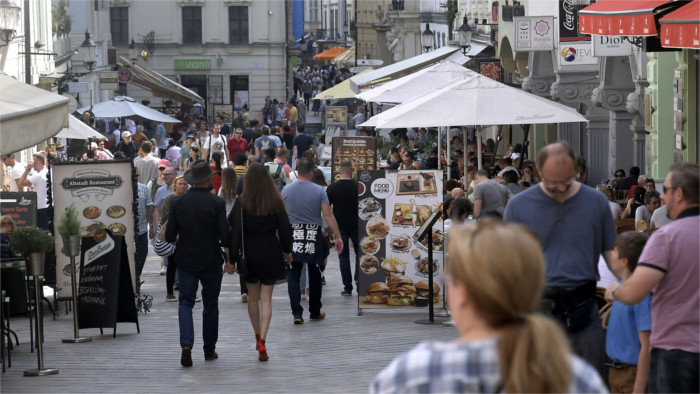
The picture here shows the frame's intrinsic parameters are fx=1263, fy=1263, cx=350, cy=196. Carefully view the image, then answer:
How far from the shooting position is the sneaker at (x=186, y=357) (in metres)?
10.6

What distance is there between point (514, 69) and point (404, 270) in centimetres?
1910

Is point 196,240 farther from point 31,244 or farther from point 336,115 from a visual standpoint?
point 336,115

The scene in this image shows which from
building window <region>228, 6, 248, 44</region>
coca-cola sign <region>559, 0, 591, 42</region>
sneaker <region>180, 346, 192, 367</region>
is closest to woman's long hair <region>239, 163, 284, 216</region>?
sneaker <region>180, 346, 192, 367</region>

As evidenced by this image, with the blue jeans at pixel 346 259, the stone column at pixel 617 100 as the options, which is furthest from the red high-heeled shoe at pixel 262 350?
the stone column at pixel 617 100

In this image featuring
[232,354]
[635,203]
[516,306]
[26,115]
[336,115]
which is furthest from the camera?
[336,115]

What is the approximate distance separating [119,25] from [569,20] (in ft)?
170

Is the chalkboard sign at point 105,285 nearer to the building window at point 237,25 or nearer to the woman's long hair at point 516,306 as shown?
the woman's long hair at point 516,306

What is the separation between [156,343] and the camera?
11.9 metres

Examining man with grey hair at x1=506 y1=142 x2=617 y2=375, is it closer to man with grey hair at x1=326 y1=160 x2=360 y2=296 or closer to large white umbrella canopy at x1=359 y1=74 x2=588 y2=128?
large white umbrella canopy at x1=359 y1=74 x2=588 y2=128

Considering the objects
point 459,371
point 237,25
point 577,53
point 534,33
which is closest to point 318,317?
point 577,53

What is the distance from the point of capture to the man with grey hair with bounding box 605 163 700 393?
5863 mm

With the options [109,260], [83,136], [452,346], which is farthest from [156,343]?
[83,136]

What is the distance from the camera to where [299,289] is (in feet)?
42.5

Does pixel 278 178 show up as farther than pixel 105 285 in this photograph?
Yes
